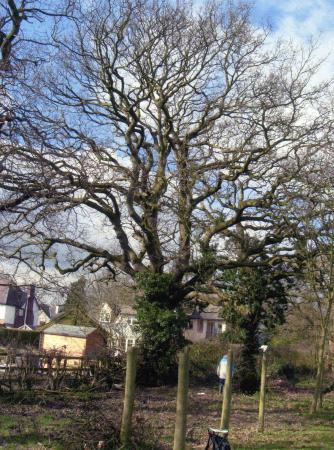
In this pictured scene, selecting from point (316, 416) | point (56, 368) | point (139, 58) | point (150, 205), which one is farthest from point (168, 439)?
point (139, 58)

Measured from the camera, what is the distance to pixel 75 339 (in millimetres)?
25578

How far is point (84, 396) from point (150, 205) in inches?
317

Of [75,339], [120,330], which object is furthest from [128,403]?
[75,339]

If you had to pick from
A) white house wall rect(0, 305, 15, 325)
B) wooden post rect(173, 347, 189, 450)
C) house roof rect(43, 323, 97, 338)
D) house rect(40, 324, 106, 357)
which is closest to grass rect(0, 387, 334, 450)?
wooden post rect(173, 347, 189, 450)

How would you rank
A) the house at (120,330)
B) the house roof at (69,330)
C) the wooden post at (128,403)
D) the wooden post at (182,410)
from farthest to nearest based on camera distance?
the house roof at (69,330) < the house at (120,330) < the wooden post at (128,403) < the wooden post at (182,410)

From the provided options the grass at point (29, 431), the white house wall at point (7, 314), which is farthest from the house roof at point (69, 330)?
the white house wall at point (7, 314)

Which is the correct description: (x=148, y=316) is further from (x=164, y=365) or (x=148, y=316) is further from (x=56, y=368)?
(x=56, y=368)

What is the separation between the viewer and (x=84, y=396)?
1748 cm

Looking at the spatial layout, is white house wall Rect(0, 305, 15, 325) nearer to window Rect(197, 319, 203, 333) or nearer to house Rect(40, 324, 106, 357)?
window Rect(197, 319, 203, 333)

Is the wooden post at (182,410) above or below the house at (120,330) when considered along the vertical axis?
below

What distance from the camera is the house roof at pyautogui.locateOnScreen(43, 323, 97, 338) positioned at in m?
24.3

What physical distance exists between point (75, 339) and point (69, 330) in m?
0.84

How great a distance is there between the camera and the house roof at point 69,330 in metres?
24.3

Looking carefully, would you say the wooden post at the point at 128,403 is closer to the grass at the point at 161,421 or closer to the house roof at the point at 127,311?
the grass at the point at 161,421
